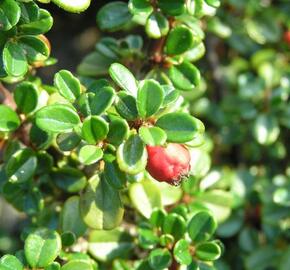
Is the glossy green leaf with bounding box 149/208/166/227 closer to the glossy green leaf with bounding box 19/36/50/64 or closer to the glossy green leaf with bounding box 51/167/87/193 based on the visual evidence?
the glossy green leaf with bounding box 51/167/87/193

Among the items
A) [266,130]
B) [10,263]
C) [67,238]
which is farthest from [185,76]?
[266,130]

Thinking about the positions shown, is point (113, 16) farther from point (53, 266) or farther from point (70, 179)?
point (53, 266)

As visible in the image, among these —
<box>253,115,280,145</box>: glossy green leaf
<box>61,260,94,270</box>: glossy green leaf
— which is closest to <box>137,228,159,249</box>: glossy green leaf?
<box>61,260,94,270</box>: glossy green leaf

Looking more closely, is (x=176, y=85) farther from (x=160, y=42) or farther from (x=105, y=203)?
(x=105, y=203)

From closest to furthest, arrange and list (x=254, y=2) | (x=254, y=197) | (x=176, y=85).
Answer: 1. (x=176, y=85)
2. (x=254, y=197)
3. (x=254, y=2)

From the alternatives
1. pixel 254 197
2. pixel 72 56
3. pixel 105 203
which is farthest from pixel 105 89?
pixel 72 56

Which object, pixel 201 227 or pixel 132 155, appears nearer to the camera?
pixel 132 155
